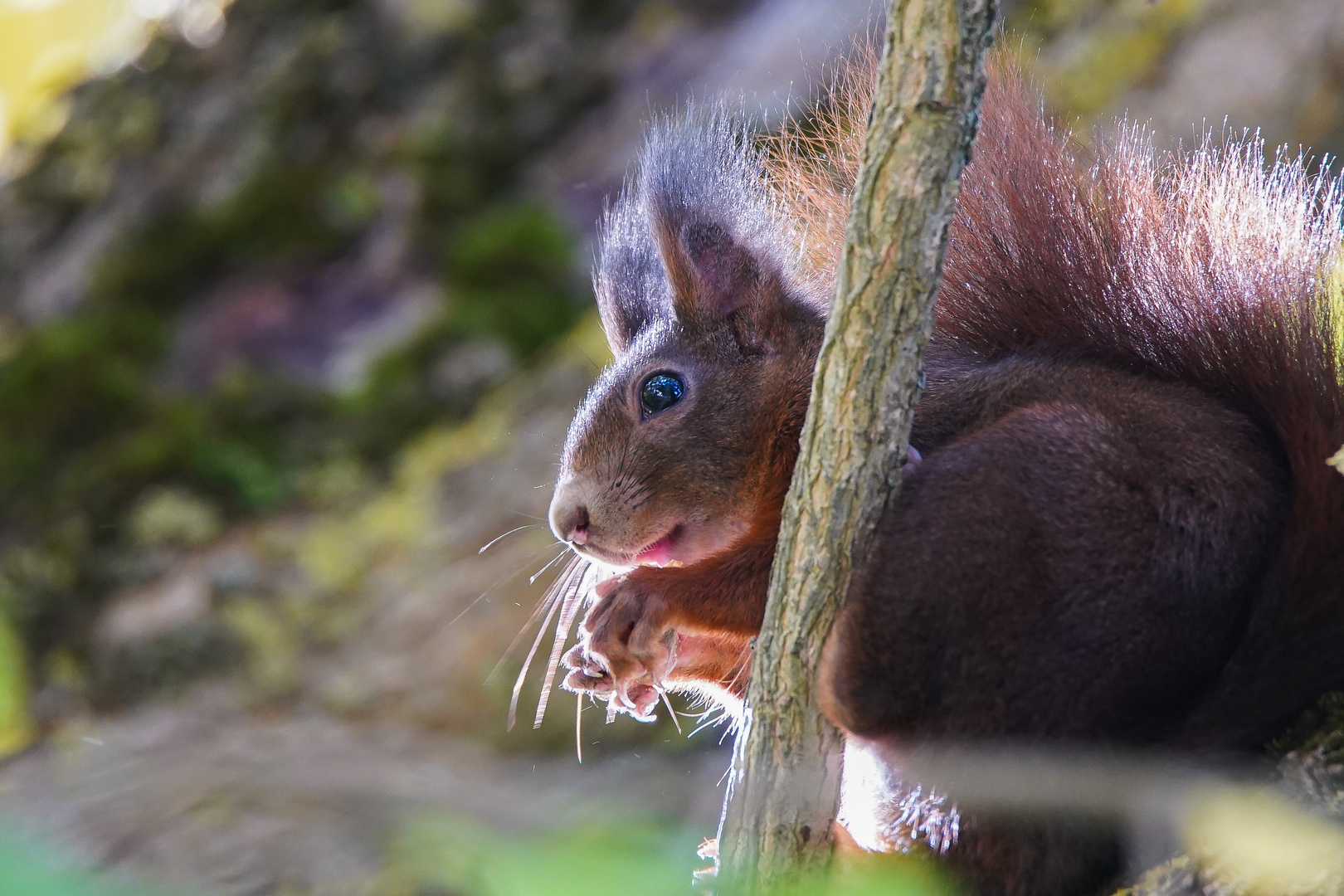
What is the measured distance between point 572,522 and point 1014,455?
763 mm

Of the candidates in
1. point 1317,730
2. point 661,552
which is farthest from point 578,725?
point 1317,730

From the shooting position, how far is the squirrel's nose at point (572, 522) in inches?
78.9

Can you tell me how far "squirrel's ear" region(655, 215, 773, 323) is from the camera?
2.12 meters

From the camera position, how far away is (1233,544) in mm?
1520

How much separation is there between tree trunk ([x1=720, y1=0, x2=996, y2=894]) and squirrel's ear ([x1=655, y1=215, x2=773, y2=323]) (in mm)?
712

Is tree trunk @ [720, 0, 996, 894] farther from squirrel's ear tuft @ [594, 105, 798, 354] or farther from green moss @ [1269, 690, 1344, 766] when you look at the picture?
squirrel's ear tuft @ [594, 105, 798, 354]

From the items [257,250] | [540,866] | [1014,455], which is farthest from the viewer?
[257,250]

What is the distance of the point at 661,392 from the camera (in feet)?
6.95

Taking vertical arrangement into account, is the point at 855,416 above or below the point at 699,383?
below

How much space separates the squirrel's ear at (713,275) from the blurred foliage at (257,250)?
10.5 ft

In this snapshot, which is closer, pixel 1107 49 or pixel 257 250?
pixel 1107 49

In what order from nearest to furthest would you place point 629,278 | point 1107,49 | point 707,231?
point 707,231 < point 629,278 < point 1107,49

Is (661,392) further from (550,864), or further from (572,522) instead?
(550,864)

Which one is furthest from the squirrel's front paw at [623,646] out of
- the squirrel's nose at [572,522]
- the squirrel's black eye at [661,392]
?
the squirrel's black eye at [661,392]
